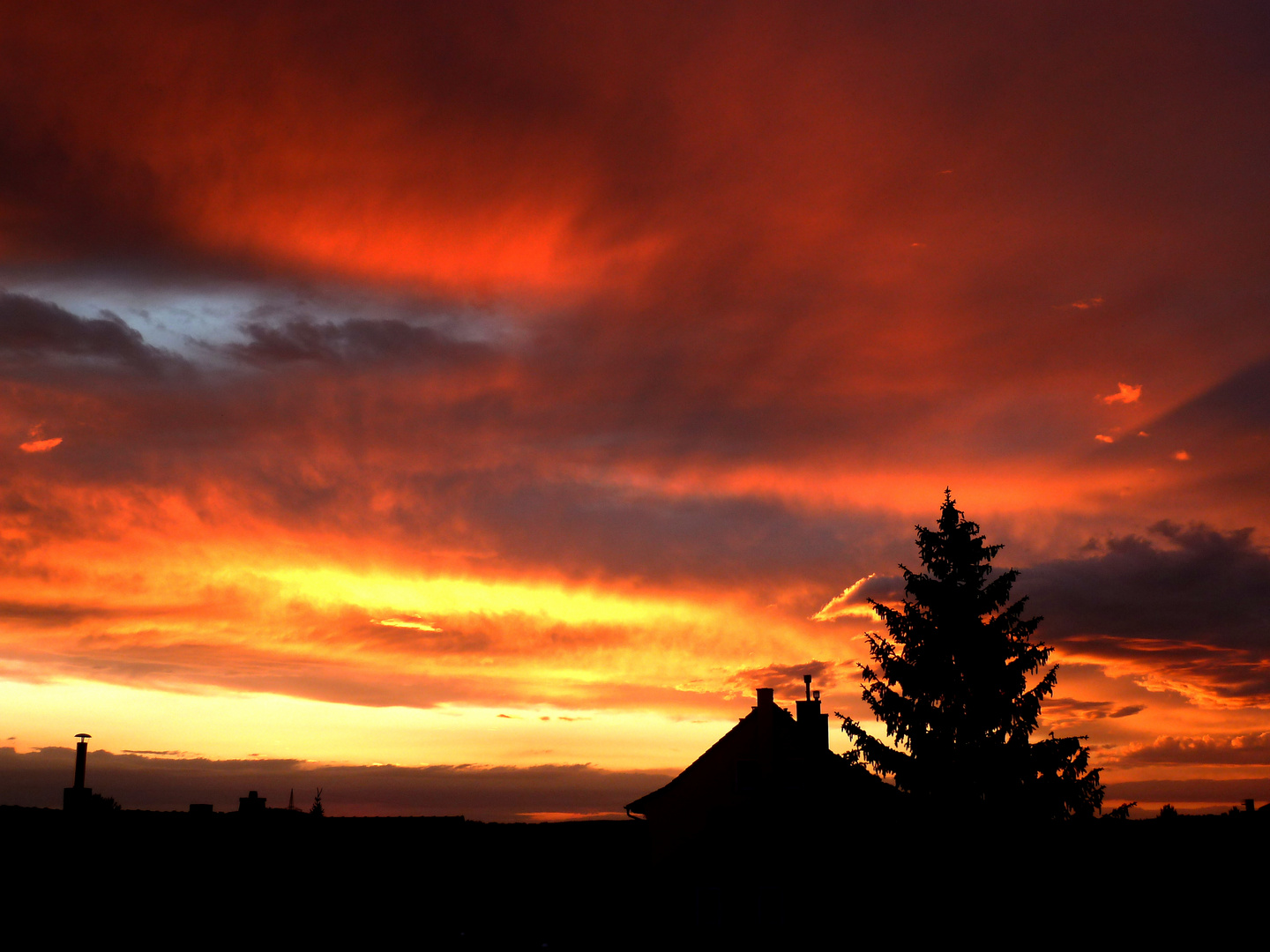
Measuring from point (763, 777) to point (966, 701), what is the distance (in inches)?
445

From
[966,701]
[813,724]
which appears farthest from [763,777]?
[966,701]

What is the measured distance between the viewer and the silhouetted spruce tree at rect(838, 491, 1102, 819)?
113 ft

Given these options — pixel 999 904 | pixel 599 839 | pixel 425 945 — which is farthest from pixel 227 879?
pixel 999 904

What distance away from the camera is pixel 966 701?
3534 cm

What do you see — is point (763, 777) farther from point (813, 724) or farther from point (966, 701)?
point (966, 701)

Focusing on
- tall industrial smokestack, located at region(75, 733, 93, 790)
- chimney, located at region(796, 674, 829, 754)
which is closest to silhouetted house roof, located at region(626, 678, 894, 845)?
chimney, located at region(796, 674, 829, 754)

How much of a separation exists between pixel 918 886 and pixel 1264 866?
10357 millimetres

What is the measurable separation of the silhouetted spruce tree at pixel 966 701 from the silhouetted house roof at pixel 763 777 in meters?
6.50

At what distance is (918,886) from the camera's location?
35.5m

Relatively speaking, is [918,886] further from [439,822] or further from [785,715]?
[439,822]

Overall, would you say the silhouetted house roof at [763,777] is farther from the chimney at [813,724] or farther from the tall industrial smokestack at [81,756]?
the tall industrial smokestack at [81,756]

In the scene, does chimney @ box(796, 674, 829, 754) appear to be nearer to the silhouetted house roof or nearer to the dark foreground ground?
the silhouetted house roof

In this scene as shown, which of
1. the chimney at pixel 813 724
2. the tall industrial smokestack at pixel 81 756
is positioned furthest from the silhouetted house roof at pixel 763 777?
the tall industrial smokestack at pixel 81 756

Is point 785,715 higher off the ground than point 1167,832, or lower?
higher
